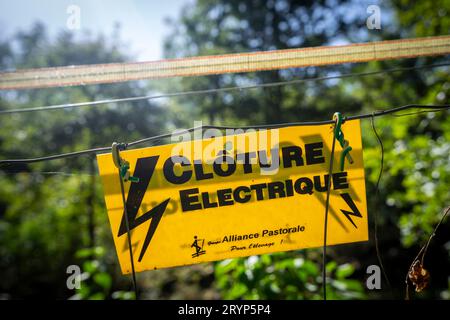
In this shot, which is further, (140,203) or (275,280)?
(275,280)

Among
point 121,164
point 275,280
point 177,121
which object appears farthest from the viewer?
point 177,121

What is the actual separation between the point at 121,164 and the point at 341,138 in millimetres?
1105

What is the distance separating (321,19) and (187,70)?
8004 millimetres

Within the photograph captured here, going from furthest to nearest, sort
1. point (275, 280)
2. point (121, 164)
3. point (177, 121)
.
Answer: point (177, 121)
point (275, 280)
point (121, 164)

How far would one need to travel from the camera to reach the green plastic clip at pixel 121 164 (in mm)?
1537

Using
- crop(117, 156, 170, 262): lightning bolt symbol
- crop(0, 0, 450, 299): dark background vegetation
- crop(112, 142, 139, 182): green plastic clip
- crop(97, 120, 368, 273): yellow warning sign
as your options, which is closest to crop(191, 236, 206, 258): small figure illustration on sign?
crop(97, 120, 368, 273): yellow warning sign

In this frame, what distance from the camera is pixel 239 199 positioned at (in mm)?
1653

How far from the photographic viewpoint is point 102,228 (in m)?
8.34

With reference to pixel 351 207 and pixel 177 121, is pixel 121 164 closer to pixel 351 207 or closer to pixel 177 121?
pixel 351 207

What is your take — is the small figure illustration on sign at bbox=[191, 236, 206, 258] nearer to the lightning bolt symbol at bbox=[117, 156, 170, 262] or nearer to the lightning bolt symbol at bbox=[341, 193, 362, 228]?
the lightning bolt symbol at bbox=[117, 156, 170, 262]

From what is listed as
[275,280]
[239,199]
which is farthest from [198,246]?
[275,280]

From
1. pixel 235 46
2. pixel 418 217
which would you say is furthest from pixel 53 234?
pixel 418 217

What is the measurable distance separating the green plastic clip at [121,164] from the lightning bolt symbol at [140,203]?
4 cm

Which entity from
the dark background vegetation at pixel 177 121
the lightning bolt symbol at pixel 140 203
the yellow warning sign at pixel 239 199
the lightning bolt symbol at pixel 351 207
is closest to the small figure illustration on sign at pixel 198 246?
the yellow warning sign at pixel 239 199
